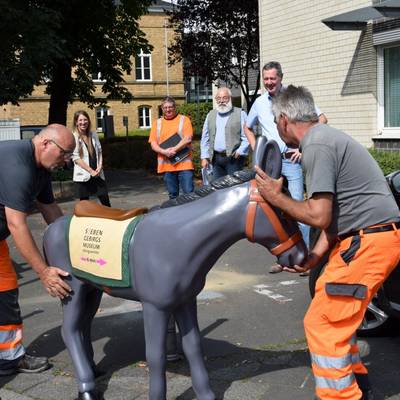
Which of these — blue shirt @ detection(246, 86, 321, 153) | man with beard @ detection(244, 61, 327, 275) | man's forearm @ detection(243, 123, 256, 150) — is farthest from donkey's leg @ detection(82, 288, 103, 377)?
man's forearm @ detection(243, 123, 256, 150)

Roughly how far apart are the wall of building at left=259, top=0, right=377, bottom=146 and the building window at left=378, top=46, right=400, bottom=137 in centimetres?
12

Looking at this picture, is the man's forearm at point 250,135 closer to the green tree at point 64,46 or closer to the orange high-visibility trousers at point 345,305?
the orange high-visibility trousers at point 345,305

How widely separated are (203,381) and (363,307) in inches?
43.7

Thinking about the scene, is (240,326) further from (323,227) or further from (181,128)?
(181,128)

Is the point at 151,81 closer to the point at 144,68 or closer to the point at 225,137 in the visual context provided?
the point at 144,68

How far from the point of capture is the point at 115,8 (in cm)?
1933

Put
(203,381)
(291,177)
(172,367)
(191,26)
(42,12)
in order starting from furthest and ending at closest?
1. (191,26)
2. (42,12)
3. (291,177)
4. (172,367)
5. (203,381)

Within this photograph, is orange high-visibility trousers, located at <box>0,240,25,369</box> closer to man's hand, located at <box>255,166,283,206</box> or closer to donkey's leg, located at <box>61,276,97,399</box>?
donkey's leg, located at <box>61,276,97,399</box>

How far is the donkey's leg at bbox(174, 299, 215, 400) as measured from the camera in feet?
12.2

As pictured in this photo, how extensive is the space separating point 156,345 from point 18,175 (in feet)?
4.67

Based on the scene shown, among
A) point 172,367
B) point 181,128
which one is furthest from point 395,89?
point 172,367

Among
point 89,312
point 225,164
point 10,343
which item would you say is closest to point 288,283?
point 225,164

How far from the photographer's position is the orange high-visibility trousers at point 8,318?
450cm

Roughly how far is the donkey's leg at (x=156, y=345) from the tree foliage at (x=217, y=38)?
68.4ft
